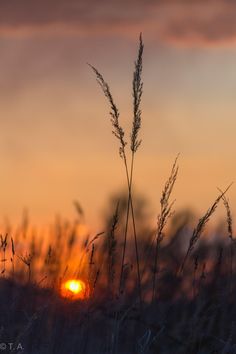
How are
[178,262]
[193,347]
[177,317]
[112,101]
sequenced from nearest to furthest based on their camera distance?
[193,347]
[112,101]
[177,317]
[178,262]

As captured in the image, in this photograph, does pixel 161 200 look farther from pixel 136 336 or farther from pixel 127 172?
pixel 136 336

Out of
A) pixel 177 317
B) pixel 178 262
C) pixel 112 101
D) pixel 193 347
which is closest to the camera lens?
pixel 193 347

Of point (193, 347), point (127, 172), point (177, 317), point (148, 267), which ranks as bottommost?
point (193, 347)

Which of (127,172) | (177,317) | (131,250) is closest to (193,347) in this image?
(177,317)

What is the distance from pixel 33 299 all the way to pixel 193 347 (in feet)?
3.63

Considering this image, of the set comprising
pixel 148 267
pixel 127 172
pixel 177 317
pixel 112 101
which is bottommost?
pixel 177 317

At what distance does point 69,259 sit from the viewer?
5.11m

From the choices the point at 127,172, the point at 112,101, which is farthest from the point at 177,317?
the point at 112,101

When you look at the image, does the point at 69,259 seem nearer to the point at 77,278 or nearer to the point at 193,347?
the point at 77,278

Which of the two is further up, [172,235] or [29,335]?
[172,235]

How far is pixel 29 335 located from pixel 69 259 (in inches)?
35.3

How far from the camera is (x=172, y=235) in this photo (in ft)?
18.0

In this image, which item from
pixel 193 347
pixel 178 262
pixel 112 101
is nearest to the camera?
pixel 193 347

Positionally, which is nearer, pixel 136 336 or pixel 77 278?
pixel 136 336
